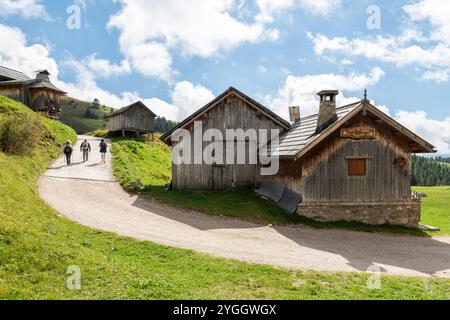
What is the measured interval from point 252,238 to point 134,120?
138ft

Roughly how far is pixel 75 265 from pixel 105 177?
1778cm

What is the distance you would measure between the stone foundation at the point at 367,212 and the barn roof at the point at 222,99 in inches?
347

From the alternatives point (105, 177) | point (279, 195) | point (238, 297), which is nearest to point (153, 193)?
point (105, 177)

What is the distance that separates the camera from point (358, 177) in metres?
19.5

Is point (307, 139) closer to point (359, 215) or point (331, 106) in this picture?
point (331, 106)

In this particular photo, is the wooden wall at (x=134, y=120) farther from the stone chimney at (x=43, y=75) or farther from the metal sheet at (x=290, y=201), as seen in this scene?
the metal sheet at (x=290, y=201)

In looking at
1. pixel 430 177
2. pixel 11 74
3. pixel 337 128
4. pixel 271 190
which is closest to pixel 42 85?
pixel 11 74

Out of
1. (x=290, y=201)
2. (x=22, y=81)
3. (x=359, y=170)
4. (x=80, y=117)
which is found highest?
(x=80, y=117)

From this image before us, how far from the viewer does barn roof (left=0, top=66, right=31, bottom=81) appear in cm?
4919

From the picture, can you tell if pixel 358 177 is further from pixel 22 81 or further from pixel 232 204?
pixel 22 81

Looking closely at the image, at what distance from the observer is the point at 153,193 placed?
22.9 m

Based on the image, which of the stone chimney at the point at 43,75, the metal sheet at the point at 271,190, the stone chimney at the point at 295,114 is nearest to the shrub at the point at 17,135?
the metal sheet at the point at 271,190

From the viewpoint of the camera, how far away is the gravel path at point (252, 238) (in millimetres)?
12133

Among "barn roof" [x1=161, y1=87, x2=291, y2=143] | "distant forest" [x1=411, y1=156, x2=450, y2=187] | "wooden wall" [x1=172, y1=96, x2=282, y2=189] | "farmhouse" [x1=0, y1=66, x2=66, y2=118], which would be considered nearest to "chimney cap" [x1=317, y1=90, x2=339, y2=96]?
"barn roof" [x1=161, y1=87, x2=291, y2=143]
